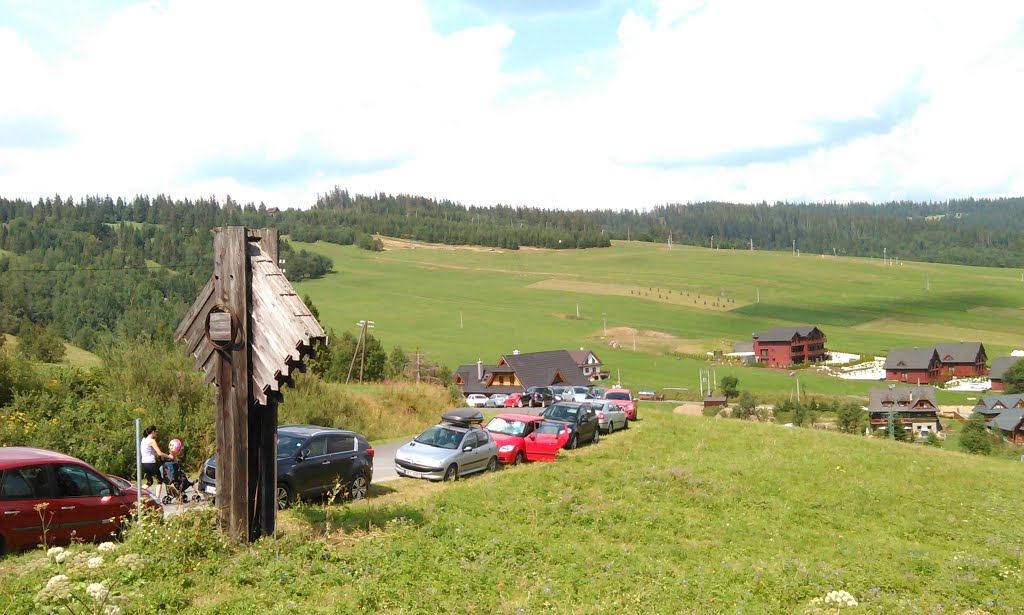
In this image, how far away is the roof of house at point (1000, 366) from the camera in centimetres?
9162

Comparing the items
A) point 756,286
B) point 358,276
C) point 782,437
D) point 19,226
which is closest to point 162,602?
point 782,437

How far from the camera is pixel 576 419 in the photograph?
26516mm

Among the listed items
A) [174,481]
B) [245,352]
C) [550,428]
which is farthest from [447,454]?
[245,352]

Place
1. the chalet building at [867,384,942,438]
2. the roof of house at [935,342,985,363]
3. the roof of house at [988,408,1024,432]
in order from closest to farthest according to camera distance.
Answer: the roof of house at [988,408,1024,432], the chalet building at [867,384,942,438], the roof of house at [935,342,985,363]

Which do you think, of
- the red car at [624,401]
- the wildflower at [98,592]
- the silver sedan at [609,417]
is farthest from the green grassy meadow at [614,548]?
the red car at [624,401]

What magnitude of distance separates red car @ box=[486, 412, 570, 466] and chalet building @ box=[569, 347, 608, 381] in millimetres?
64778

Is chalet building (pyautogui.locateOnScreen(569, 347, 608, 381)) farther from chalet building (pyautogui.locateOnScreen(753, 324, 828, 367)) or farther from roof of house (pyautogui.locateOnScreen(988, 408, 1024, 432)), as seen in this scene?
roof of house (pyautogui.locateOnScreen(988, 408, 1024, 432))

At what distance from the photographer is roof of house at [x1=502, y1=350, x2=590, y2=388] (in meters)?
73.9

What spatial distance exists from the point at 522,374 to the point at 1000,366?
187ft

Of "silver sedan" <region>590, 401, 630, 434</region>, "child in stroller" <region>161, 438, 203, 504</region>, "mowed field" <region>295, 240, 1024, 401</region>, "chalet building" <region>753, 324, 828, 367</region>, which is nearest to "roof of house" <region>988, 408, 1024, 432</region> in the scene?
"mowed field" <region>295, 240, 1024, 401</region>

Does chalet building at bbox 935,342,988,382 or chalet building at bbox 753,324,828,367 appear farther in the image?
chalet building at bbox 753,324,828,367

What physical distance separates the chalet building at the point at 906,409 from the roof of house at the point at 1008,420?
4622mm

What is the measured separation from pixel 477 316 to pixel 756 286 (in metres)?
61.8

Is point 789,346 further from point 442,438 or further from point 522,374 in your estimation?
point 442,438
